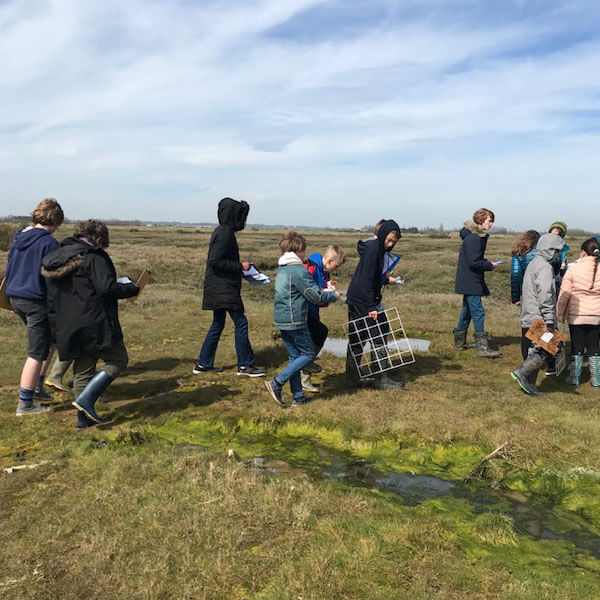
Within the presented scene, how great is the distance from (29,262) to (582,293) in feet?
24.9

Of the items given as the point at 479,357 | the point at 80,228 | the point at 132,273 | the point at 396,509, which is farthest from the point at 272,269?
the point at 396,509

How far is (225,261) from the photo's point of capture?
764 centimetres

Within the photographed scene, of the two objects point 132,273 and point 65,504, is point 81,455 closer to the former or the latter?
point 65,504

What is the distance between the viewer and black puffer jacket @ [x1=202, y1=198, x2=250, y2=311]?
25.0 feet

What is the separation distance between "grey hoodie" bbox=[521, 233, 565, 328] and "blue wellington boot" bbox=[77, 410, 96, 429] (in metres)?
6.07

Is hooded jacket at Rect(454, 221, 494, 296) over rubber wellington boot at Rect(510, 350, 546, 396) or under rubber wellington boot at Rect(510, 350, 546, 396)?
over

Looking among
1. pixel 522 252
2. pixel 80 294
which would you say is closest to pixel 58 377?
pixel 80 294

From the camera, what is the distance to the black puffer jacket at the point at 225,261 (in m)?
7.63

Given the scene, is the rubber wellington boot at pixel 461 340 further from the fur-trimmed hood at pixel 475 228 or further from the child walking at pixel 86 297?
the child walking at pixel 86 297

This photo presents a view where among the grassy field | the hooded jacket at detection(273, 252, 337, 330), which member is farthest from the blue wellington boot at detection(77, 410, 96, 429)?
the hooded jacket at detection(273, 252, 337, 330)

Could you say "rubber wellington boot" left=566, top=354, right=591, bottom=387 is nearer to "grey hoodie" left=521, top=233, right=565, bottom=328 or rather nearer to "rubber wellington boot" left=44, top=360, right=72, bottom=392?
"grey hoodie" left=521, top=233, right=565, bottom=328

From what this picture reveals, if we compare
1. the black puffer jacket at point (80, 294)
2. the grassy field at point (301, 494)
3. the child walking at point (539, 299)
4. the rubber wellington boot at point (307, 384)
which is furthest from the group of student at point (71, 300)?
the child walking at point (539, 299)

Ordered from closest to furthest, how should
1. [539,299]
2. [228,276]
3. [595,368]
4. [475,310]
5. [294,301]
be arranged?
[294,301]
[539,299]
[595,368]
[228,276]
[475,310]

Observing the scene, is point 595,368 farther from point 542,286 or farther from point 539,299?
point 542,286
